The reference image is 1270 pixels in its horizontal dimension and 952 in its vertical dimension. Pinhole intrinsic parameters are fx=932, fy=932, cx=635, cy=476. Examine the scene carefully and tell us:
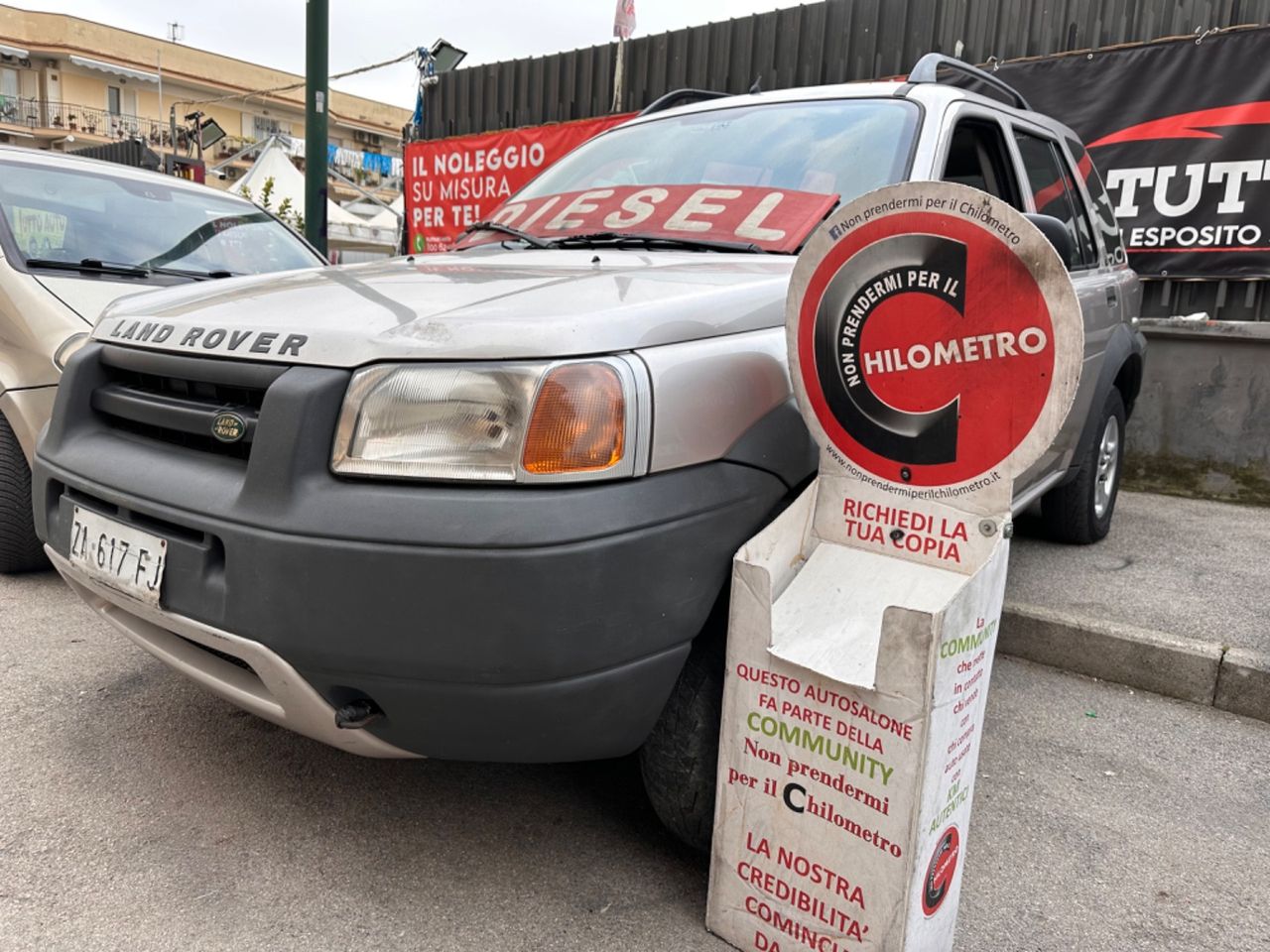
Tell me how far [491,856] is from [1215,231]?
4944 mm

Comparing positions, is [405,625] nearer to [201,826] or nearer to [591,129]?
[201,826]

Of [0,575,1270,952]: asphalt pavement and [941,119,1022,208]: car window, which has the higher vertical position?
[941,119,1022,208]: car window

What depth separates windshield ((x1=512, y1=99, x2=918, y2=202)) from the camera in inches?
97.0

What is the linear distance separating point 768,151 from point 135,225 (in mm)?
2944

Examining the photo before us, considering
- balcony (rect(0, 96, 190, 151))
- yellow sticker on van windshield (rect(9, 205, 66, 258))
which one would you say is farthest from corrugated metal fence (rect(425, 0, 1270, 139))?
balcony (rect(0, 96, 190, 151))

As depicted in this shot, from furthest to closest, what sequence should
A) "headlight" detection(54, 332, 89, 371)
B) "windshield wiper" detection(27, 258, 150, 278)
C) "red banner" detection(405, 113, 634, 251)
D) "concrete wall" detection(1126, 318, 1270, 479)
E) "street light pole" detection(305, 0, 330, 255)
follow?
"red banner" detection(405, 113, 634, 251) < "street light pole" detection(305, 0, 330, 255) < "concrete wall" detection(1126, 318, 1270, 479) < "windshield wiper" detection(27, 258, 150, 278) < "headlight" detection(54, 332, 89, 371)

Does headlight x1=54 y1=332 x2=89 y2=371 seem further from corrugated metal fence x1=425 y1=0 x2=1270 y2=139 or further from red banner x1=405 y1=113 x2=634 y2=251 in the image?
corrugated metal fence x1=425 y1=0 x2=1270 y2=139


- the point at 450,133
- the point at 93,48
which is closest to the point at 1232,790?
the point at 450,133

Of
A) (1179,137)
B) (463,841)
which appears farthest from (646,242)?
(1179,137)

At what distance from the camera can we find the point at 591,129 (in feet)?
24.0

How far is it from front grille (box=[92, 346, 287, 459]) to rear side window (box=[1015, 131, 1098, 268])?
2.64m

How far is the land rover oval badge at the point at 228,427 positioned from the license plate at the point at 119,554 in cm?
23

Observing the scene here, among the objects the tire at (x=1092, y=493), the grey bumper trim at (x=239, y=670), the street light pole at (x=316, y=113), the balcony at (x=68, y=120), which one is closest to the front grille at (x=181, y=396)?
the grey bumper trim at (x=239, y=670)

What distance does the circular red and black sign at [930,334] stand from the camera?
146cm
